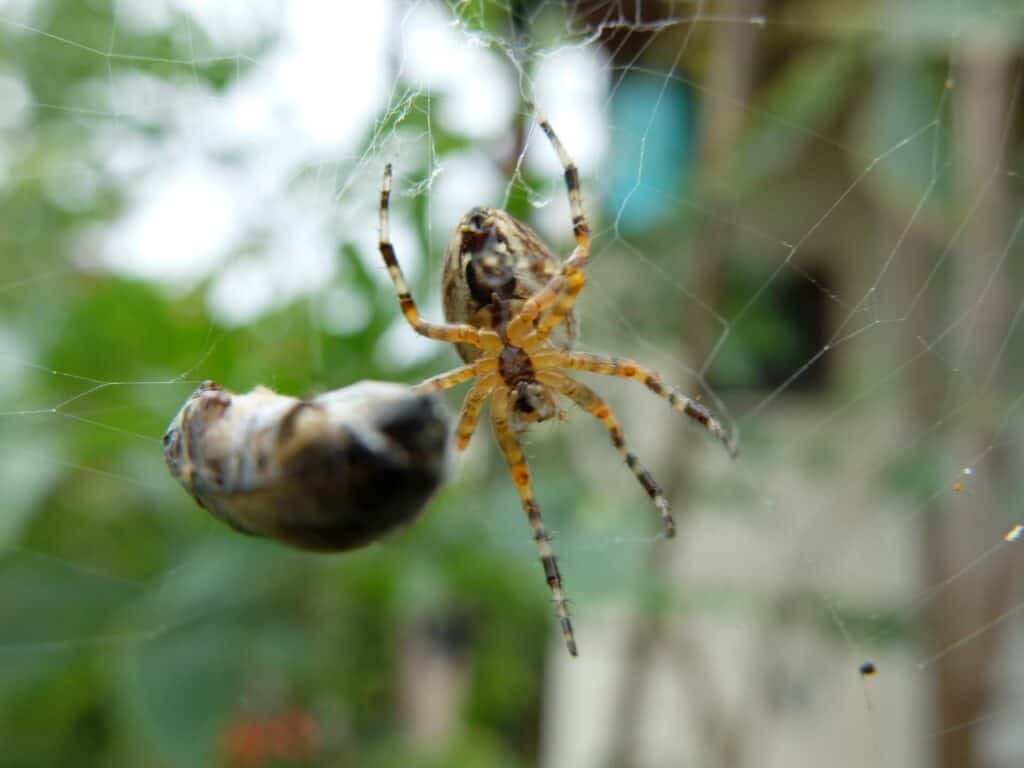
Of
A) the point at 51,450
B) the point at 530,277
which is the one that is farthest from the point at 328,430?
the point at 51,450

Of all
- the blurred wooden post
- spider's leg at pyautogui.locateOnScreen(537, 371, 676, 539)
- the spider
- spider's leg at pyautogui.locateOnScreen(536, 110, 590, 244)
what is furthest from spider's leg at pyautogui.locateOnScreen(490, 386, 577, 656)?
the blurred wooden post

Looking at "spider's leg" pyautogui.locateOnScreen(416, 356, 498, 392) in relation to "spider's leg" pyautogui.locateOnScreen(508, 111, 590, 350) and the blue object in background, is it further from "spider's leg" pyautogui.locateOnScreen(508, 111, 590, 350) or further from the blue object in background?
the blue object in background

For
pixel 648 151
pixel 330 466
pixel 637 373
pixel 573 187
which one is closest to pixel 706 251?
pixel 648 151

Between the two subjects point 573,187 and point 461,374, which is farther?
point 461,374

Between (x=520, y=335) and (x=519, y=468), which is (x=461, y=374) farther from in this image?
(x=519, y=468)

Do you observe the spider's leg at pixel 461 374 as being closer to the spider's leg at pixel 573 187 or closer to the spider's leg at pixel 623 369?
the spider's leg at pixel 623 369

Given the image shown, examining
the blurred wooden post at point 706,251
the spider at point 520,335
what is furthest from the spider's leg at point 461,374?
the blurred wooden post at point 706,251
